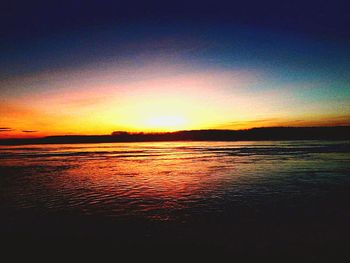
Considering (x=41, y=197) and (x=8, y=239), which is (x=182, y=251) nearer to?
(x=8, y=239)

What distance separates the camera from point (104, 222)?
40.5ft

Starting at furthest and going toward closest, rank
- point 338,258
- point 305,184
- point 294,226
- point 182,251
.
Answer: point 305,184 → point 294,226 → point 182,251 → point 338,258

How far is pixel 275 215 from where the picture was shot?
512 inches

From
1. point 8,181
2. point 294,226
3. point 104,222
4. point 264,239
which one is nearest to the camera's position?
point 264,239

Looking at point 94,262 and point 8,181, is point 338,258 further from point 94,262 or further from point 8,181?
point 8,181

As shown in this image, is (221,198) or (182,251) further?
(221,198)

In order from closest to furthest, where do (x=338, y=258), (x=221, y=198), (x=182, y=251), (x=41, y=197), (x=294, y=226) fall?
(x=338, y=258) < (x=182, y=251) < (x=294, y=226) < (x=221, y=198) < (x=41, y=197)

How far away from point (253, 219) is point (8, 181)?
20.0m

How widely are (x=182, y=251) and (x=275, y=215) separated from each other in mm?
5523

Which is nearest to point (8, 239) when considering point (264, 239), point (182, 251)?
point (182, 251)

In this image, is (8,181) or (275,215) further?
(8,181)

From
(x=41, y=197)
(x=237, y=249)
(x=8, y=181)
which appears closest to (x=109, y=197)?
(x=41, y=197)

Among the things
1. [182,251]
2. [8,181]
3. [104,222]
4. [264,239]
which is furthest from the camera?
[8,181]

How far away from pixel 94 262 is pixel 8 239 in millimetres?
4024
